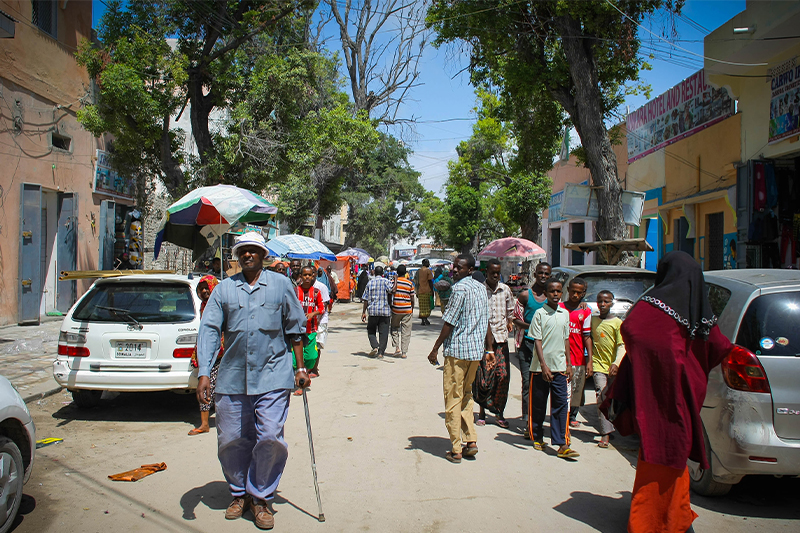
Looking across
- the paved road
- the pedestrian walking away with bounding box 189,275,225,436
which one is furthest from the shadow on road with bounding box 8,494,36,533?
the pedestrian walking away with bounding box 189,275,225,436

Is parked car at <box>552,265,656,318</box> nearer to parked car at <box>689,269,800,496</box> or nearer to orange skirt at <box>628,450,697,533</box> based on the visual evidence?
parked car at <box>689,269,800,496</box>

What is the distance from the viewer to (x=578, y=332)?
6184mm

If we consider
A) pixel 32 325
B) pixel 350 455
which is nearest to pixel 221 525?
pixel 350 455

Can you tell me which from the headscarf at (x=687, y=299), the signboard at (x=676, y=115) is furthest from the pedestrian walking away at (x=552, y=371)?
the signboard at (x=676, y=115)

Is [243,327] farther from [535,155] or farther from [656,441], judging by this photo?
[535,155]

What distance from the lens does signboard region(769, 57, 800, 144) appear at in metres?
11.5

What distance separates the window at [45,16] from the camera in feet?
44.2

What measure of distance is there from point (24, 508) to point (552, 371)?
4.37 meters

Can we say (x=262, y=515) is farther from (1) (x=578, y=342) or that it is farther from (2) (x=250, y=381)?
(1) (x=578, y=342)

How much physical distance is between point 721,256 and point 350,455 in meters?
13.9

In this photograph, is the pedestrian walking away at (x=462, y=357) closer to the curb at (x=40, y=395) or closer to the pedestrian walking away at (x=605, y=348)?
the pedestrian walking away at (x=605, y=348)

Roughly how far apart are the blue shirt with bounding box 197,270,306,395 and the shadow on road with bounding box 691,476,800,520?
3314mm

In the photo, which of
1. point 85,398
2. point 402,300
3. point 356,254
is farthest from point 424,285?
point 356,254

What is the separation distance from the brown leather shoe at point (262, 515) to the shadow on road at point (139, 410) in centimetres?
296
